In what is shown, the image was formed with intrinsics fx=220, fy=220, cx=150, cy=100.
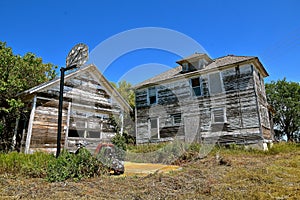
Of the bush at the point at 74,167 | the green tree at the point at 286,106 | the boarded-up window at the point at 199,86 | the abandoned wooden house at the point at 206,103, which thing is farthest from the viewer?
the green tree at the point at 286,106

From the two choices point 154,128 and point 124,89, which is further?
point 124,89

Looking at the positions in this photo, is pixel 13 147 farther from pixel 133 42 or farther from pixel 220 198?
pixel 220 198

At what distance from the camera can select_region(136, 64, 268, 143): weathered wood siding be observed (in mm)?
14945

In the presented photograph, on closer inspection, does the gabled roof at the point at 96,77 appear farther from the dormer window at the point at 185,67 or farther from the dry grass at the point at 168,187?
the dry grass at the point at 168,187

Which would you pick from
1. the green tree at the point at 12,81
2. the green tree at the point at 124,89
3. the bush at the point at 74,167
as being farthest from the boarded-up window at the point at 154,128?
the green tree at the point at 124,89

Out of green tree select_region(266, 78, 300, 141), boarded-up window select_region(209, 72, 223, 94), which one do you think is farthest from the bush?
green tree select_region(266, 78, 300, 141)

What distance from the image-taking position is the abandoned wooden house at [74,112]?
11.0 metres

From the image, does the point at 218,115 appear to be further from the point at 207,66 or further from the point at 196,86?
the point at 207,66

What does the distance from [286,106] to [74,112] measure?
108ft

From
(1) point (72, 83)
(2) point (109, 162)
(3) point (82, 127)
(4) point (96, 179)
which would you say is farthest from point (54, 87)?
(4) point (96, 179)

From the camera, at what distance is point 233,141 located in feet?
49.4

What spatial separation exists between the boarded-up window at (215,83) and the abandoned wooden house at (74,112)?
21.9 feet

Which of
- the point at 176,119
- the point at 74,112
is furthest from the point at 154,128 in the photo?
the point at 74,112

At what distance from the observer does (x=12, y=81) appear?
13.6 m
